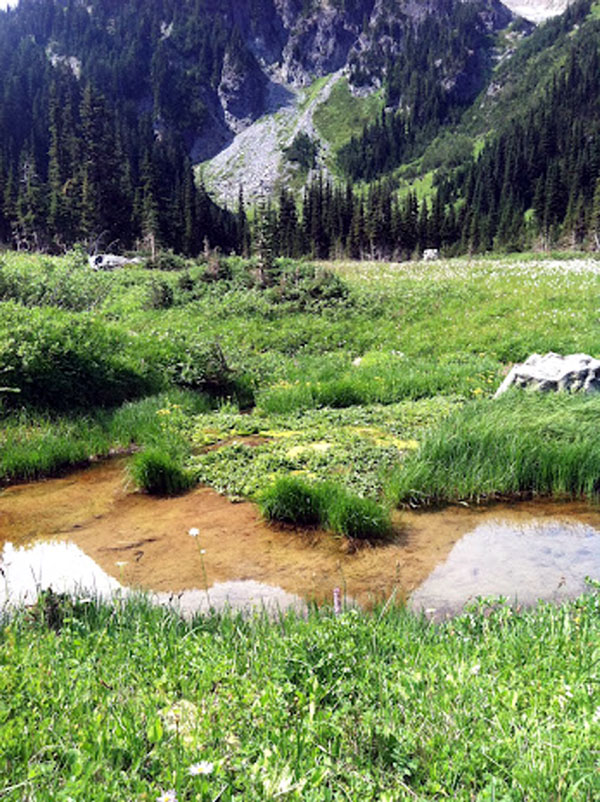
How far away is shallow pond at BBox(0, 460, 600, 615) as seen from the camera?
5.03m

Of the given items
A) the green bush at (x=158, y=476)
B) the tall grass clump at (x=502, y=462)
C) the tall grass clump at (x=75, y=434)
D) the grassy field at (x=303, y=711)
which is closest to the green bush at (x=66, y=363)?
the tall grass clump at (x=75, y=434)

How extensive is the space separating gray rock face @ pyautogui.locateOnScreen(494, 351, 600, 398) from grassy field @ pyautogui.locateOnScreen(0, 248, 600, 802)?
78 centimetres

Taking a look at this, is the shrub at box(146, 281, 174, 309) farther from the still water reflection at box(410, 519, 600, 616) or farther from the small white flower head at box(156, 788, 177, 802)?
the small white flower head at box(156, 788, 177, 802)

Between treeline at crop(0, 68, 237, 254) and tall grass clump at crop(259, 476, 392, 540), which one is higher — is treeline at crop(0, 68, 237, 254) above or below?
above

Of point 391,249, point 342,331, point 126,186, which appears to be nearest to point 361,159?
point 391,249

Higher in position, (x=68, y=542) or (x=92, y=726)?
(x=92, y=726)

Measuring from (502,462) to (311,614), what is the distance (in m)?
4.77

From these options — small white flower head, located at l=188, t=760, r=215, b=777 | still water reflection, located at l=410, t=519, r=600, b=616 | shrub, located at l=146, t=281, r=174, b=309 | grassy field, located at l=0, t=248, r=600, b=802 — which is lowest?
still water reflection, located at l=410, t=519, r=600, b=616

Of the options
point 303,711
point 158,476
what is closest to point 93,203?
point 158,476

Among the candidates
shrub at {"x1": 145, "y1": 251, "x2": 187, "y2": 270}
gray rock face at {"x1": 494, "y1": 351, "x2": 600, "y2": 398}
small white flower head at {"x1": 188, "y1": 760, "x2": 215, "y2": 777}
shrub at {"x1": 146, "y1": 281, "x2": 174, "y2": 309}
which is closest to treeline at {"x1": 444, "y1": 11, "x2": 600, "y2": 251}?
shrub at {"x1": 145, "y1": 251, "x2": 187, "y2": 270}

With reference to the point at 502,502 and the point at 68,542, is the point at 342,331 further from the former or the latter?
the point at 68,542

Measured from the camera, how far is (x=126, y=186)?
249ft

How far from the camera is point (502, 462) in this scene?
306 inches

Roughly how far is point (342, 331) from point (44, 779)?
18007mm
